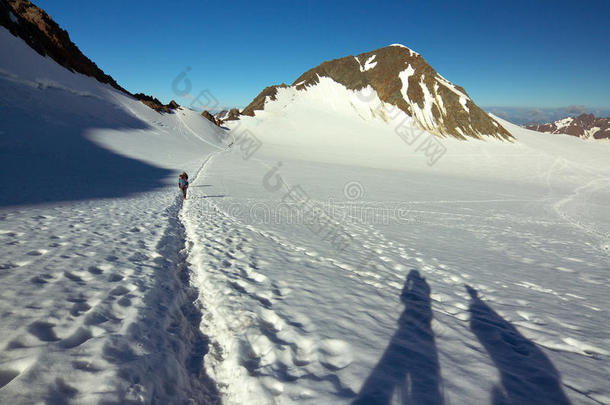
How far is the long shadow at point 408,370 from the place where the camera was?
2.89 meters

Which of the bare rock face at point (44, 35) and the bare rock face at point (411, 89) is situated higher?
the bare rock face at point (411, 89)

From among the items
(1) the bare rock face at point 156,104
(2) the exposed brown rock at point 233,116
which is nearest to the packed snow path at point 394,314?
(1) the bare rock face at point 156,104

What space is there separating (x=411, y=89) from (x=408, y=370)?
106165 millimetres

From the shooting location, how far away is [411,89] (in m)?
94.8

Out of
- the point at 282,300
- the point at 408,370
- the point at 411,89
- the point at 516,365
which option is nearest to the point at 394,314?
the point at 408,370

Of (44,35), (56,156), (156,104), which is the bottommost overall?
(56,156)

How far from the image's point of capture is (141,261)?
18.6 ft

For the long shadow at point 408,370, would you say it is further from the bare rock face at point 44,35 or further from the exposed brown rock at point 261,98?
the exposed brown rock at point 261,98

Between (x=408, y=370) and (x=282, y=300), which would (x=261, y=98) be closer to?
(x=282, y=300)

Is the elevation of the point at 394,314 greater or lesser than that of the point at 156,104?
lesser

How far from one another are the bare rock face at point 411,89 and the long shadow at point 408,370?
280 ft

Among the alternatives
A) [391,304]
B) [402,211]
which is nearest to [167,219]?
[391,304]

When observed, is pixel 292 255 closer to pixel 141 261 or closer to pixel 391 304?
pixel 391 304

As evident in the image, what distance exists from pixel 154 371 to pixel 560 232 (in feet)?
55.3
